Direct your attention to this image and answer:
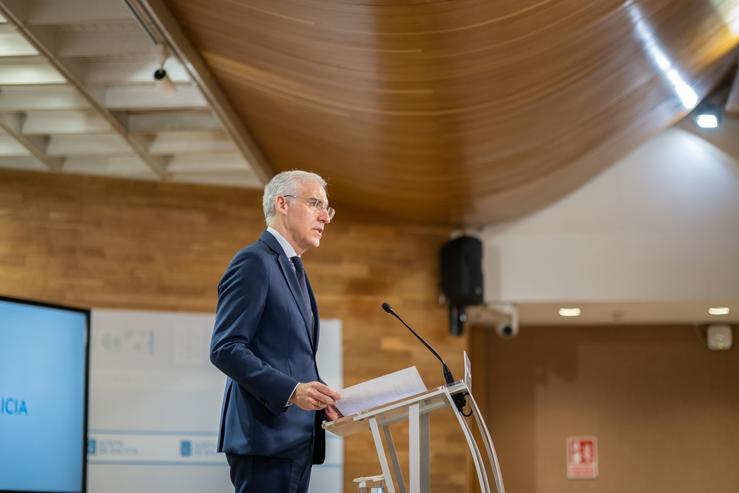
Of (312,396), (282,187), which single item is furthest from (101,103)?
(312,396)

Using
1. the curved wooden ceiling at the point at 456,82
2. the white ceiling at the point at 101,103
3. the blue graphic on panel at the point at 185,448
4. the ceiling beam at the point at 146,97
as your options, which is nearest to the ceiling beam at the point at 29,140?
the white ceiling at the point at 101,103

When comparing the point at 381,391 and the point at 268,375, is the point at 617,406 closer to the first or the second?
the point at 381,391

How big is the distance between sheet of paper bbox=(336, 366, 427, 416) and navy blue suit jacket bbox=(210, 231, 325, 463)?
14 centimetres

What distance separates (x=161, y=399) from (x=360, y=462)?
148cm

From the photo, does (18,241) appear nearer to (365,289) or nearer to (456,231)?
(365,289)

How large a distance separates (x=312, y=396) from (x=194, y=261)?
4955 millimetres

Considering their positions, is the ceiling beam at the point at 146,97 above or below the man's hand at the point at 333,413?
above

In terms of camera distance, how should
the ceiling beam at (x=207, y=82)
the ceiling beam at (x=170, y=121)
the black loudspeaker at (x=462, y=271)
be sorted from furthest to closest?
the black loudspeaker at (x=462, y=271) → the ceiling beam at (x=170, y=121) → the ceiling beam at (x=207, y=82)

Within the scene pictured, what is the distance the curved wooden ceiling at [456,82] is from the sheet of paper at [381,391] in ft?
6.18

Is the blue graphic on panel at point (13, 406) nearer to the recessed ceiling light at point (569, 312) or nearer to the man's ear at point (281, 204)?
the man's ear at point (281, 204)

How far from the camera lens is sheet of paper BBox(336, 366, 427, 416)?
2.39 meters

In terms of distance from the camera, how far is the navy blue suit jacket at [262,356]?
2365 mm

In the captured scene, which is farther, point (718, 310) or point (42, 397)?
point (718, 310)

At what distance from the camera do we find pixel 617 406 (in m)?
8.67
